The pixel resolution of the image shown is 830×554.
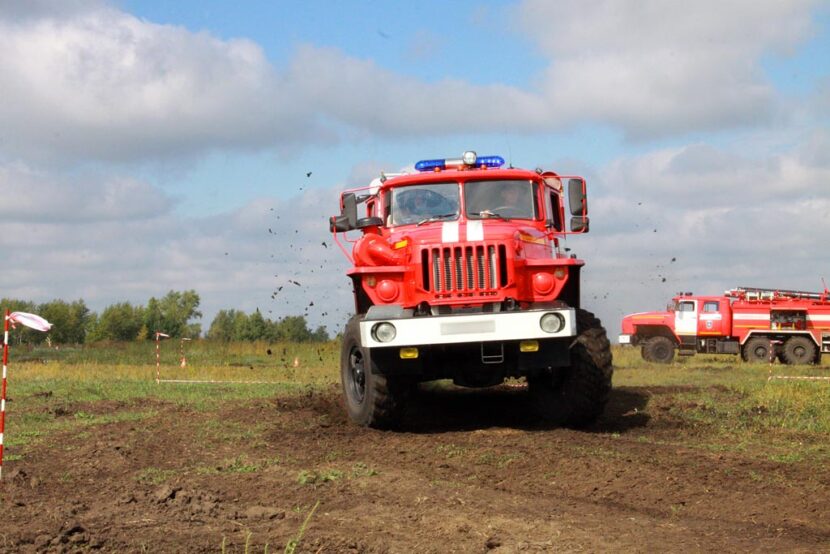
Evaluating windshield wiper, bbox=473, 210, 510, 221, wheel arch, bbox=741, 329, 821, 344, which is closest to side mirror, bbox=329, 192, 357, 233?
windshield wiper, bbox=473, 210, 510, 221

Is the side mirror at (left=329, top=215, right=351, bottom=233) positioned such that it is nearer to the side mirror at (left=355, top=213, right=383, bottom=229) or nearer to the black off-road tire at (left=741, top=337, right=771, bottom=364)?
the side mirror at (left=355, top=213, right=383, bottom=229)

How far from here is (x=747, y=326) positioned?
3309 cm

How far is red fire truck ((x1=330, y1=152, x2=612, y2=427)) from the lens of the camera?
9.74 meters

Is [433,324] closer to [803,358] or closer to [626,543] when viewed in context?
[626,543]

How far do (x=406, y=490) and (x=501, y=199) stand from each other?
16.0 ft

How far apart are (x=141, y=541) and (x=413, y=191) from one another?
645 cm

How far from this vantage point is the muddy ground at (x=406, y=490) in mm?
5852

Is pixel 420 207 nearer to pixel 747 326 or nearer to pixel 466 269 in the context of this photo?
pixel 466 269

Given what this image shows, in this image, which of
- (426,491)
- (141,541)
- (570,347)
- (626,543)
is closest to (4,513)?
(141,541)

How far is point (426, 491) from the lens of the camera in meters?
7.25

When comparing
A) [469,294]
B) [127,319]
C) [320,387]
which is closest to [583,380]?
[469,294]

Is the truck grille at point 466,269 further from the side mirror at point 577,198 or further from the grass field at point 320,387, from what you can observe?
the grass field at point 320,387

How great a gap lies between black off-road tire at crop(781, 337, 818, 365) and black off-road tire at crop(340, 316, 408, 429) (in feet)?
80.0

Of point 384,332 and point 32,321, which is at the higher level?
point 32,321
